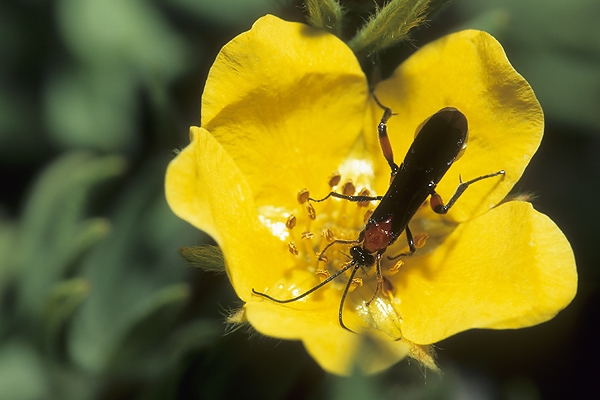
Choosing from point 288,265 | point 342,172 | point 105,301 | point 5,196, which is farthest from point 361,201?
point 5,196

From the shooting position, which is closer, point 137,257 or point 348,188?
point 348,188

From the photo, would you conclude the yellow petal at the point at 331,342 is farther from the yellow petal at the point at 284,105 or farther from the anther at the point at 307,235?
the yellow petal at the point at 284,105

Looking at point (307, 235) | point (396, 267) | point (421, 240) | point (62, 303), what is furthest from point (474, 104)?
point (62, 303)

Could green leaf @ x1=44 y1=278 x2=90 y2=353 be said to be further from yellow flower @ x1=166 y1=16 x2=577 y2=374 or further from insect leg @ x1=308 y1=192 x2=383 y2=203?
insect leg @ x1=308 y1=192 x2=383 y2=203

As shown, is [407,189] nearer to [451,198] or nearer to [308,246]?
[451,198]

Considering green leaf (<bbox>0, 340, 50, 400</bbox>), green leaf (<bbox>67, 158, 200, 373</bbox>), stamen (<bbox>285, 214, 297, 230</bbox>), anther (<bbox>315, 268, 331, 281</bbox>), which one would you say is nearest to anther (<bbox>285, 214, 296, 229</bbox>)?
stamen (<bbox>285, 214, 297, 230</bbox>)
